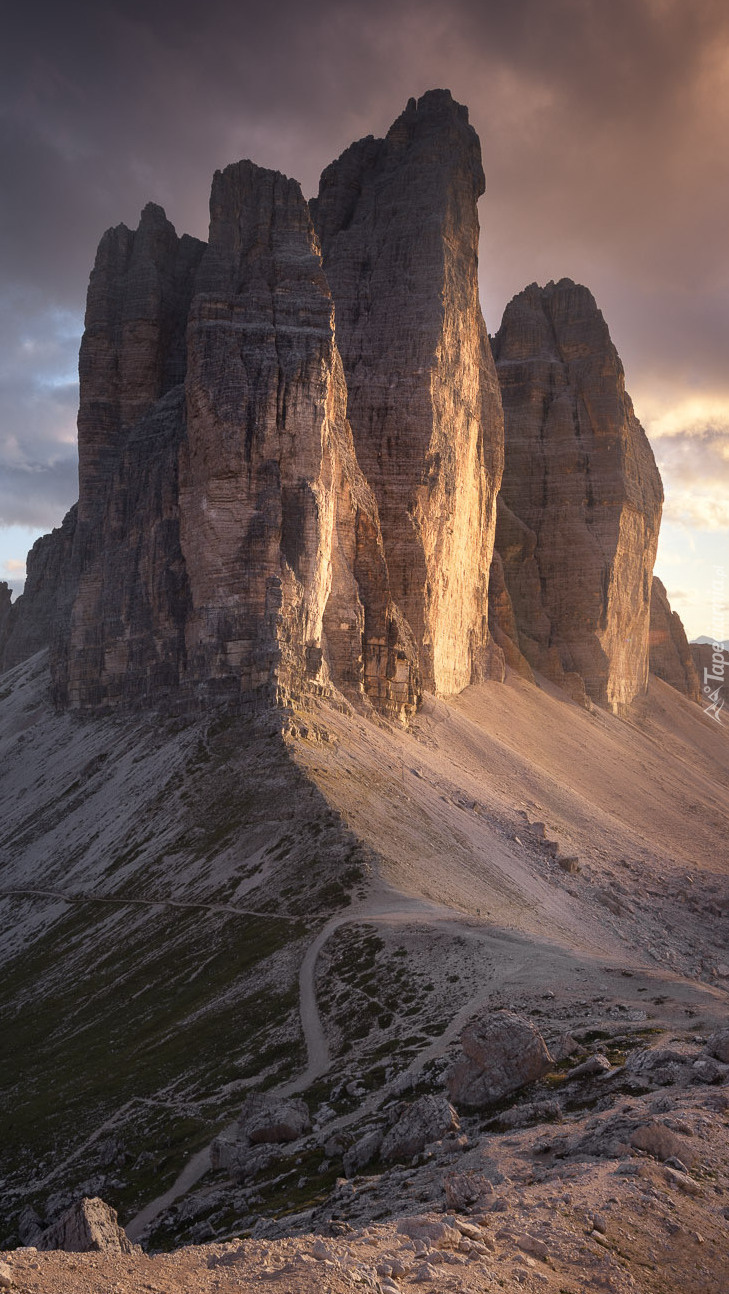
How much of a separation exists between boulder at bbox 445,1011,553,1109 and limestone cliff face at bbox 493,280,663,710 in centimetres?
12291

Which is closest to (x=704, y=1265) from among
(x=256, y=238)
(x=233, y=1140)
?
(x=233, y=1140)

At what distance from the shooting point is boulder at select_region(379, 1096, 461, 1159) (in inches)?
1093

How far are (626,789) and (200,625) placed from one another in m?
52.5

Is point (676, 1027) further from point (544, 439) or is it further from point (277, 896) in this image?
point (544, 439)

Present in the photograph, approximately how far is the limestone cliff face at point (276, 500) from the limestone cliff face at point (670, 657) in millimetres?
97305

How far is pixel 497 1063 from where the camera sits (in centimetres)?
3019

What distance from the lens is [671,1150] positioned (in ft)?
73.9

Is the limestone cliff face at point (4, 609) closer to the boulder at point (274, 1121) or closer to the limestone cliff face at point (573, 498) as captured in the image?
the limestone cliff face at point (573, 498)

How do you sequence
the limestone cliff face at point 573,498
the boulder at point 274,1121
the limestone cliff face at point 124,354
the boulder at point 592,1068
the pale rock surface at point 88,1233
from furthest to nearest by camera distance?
the limestone cliff face at point 573,498
the limestone cliff face at point 124,354
the boulder at point 274,1121
the boulder at point 592,1068
the pale rock surface at point 88,1233

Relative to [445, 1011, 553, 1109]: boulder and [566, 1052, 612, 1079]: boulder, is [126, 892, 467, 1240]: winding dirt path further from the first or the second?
[566, 1052, 612, 1079]: boulder

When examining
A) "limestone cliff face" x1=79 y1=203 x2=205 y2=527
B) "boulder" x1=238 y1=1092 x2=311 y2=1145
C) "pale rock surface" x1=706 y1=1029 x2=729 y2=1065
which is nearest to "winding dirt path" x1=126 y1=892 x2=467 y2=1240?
"boulder" x1=238 y1=1092 x2=311 y2=1145

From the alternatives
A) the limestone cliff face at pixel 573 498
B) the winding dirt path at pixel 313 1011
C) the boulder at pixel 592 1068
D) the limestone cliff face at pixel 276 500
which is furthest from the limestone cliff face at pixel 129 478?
the boulder at pixel 592 1068

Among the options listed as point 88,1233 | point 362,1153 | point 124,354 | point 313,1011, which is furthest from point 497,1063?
point 124,354

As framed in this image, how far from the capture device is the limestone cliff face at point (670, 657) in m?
194
